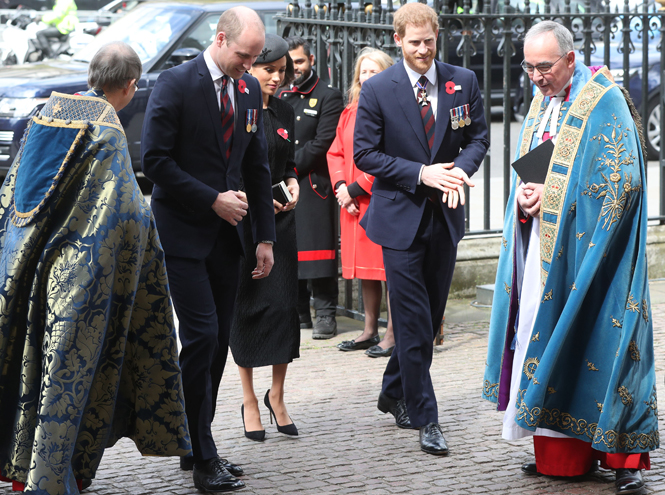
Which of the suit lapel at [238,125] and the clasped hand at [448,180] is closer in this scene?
the suit lapel at [238,125]

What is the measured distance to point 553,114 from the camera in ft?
15.2

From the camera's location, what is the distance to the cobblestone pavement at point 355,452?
4.52m

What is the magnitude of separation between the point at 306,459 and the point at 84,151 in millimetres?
1859

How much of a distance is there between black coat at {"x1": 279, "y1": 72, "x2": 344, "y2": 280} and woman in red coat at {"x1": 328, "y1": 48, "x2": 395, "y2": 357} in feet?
0.47

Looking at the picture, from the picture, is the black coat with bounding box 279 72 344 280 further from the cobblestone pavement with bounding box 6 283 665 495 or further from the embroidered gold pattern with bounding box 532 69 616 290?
the embroidered gold pattern with bounding box 532 69 616 290

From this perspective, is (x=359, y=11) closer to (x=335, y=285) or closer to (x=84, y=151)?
(x=335, y=285)

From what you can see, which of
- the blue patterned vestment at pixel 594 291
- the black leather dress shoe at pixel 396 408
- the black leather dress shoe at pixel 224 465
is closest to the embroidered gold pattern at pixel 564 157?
the blue patterned vestment at pixel 594 291

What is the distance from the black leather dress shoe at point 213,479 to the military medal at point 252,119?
142cm

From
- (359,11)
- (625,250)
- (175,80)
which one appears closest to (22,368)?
(175,80)

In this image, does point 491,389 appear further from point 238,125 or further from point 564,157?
A: point 238,125

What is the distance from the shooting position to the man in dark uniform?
7148mm

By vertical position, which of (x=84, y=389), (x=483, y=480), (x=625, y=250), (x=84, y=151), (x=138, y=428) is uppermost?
(x=84, y=151)

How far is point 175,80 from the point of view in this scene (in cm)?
438

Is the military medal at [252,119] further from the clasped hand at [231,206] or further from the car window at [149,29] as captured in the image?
the car window at [149,29]
